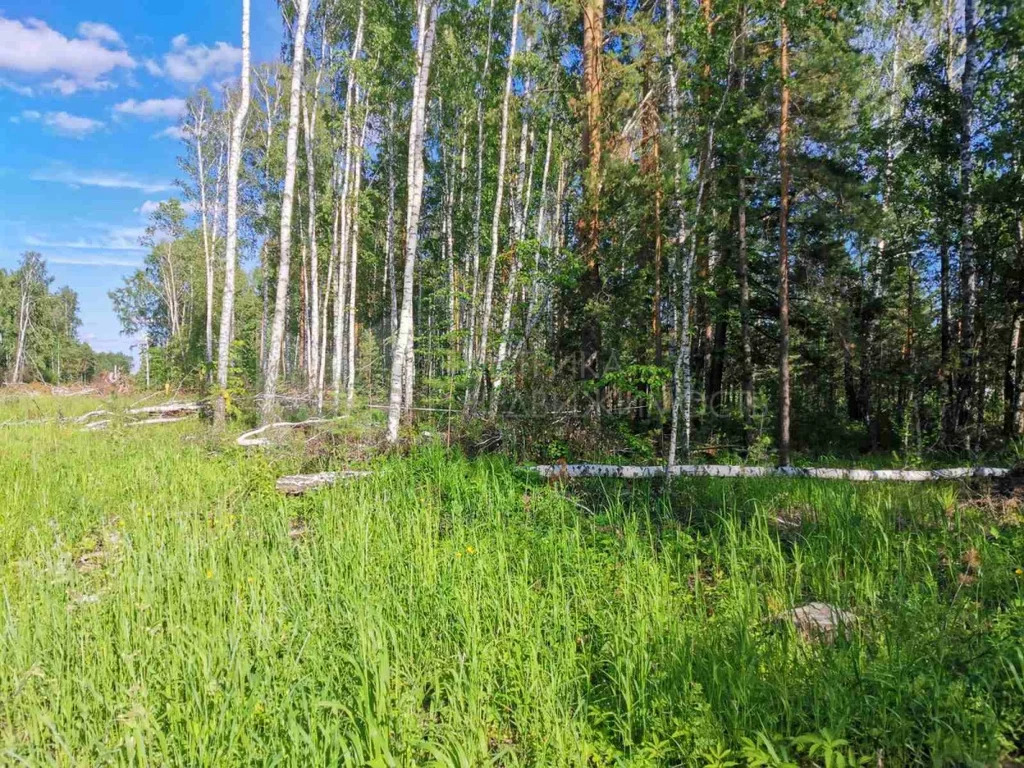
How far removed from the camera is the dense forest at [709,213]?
8.48 m

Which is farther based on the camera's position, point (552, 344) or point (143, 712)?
point (552, 344)

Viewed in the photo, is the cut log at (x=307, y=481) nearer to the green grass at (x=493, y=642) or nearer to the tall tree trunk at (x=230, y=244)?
the green grass at (x=493, y=642)

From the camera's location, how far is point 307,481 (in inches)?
220

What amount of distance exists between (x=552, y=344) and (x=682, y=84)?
18.2ft

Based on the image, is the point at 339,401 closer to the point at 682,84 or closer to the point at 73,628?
the point at 73,628

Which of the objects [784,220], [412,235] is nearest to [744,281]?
[784,220]

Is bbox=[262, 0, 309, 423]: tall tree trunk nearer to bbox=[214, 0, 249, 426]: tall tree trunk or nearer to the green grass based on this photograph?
bbox=[214, 0, 249, 426]: tall tree trunk

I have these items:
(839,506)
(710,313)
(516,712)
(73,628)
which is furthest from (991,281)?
(73,628)

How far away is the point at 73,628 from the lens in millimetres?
2689

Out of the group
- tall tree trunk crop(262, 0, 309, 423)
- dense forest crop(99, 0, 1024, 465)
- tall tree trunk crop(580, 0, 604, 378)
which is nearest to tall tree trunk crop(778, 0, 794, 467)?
dense forest crop(99, 0, 1024, 465)

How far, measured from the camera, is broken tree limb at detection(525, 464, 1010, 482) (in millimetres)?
6000

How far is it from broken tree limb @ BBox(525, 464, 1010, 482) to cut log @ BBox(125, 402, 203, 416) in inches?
393

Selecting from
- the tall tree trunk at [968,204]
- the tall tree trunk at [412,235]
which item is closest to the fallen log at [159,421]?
the tall tree trunk at [412,235]

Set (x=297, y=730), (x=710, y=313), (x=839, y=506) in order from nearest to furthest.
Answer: (x=297, y=730) < (x=839, y=506) < (x=710, y=313)
